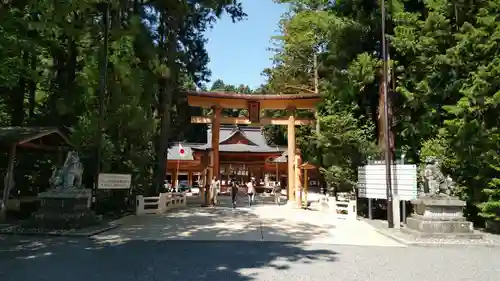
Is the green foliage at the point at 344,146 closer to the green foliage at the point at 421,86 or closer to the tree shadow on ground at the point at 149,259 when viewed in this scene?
the green foliage at the point at 421,86

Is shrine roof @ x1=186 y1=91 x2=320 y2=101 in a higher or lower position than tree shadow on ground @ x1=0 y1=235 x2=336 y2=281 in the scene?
higher

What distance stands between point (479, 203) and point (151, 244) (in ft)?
32.2

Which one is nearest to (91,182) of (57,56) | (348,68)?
(57,56)

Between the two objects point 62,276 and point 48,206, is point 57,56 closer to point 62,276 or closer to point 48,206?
point 48,206

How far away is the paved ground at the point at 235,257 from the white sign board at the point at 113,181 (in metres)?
2.17

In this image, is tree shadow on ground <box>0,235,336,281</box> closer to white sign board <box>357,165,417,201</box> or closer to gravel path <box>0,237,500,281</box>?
gravel path <box>0,237,500,281</box>

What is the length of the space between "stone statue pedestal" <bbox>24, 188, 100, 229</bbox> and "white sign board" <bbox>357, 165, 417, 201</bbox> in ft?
30.2

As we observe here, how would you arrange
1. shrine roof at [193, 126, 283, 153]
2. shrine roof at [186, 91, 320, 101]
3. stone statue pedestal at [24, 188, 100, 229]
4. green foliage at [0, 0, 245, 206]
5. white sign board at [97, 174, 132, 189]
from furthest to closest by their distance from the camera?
shrine roof at [193, 126, 283, 153] → shrine roof at [186, 91, 320, 101] → green foliage at [0, 0, 245, 206] → white sign board at [97, 174, 132, 189] → stone statue pedestal at [24, 188, 100, 229]

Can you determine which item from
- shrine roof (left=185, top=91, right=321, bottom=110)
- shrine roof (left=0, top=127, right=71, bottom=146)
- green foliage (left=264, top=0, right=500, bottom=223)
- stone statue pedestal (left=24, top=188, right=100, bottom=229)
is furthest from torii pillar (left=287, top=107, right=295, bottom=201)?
stone statue pedestal (left=24, top=188, right=100, bottom=229)

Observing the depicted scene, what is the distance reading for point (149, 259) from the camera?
6969mm

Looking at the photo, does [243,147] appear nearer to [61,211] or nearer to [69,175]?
[69,175]

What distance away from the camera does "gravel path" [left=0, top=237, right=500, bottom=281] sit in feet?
19.4

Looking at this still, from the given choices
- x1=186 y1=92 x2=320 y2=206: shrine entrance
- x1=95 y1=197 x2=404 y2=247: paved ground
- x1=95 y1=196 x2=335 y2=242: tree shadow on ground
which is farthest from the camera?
x1=186 y1=92 x2=320 y2=206: shrine entrance

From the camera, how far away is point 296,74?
95.2ft
